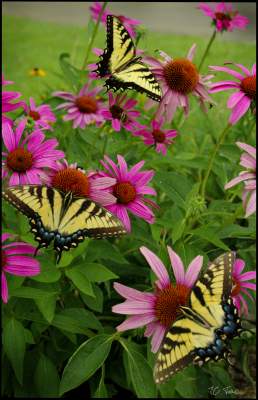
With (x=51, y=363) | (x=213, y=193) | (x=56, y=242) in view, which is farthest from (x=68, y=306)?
(x=213, y=193)

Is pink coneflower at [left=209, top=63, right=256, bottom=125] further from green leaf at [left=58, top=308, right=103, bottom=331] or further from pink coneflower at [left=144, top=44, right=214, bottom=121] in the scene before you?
green leaf at [left=58, top=308, right=103, bottom=331]

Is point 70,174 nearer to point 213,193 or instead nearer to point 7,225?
point 7,225

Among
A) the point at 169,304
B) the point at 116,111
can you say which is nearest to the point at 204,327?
the point at 169,304

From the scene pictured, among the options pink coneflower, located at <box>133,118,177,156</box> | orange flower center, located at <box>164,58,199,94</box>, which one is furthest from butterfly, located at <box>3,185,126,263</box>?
pink coneflower, located at <box>133,118,177,156</box>

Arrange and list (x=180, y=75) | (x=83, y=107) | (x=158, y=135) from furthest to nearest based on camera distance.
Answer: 1. (x=83, y=107)
2. (x=158, y=135)
3. (x=180, y=75)

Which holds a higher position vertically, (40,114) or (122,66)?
(40,114)

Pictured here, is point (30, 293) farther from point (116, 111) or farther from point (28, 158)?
point (116, 111)
